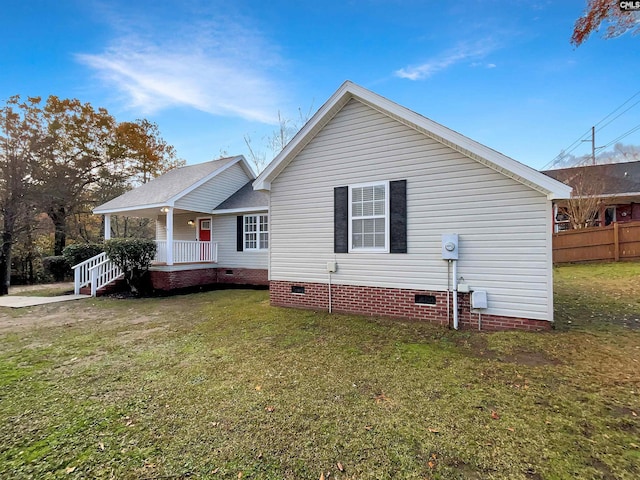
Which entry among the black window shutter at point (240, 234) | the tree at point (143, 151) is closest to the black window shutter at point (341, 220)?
the black window shutter at point (240, 234)

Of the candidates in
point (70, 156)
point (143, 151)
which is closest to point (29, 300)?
point (70, 156)

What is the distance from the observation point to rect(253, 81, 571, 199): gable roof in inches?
198

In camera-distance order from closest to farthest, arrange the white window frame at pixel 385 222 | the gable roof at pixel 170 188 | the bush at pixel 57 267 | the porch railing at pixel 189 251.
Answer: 1. the white window frame at pixel 385 222
2. the porch railing at pixel 189 251
3. the gable roof at pixel 170 188
4. the bush at pixel 57 267

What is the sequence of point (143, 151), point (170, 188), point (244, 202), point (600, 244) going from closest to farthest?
point (600, 244)
point (244, 202)
point (170, 188)
point (143, 151)

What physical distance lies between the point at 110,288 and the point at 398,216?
10.9 metres

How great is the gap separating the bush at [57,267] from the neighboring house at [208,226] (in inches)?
244

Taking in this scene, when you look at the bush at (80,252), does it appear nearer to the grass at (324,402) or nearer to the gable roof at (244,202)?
the gable roof at (244,202)

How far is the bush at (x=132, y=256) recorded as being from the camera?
10.2 metres

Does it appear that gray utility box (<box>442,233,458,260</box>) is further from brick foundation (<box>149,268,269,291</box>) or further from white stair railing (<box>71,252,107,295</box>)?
white stair railing (<box>71,252,107,295</box>)

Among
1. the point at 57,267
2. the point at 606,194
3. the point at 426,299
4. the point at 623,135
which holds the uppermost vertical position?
the point at 623,135

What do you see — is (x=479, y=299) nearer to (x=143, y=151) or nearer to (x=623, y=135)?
(x=143, y=151)

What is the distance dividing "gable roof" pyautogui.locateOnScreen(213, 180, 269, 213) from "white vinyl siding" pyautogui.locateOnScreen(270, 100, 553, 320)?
3.67 meters

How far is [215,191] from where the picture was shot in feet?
42.2

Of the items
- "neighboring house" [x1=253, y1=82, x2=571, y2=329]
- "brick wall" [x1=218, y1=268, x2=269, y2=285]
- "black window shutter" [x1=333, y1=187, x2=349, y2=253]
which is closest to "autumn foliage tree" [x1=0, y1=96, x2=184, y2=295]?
"brick wall" [x1=218, y1=268, x2=269, y2=285]
